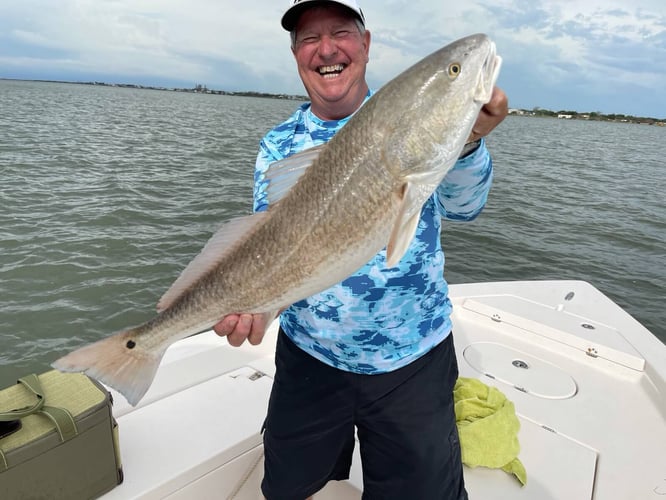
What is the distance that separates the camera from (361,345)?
2.59 meters

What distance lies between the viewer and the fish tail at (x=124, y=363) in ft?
7.82

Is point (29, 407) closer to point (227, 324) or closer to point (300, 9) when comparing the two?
point (227, 324)

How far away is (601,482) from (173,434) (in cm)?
304

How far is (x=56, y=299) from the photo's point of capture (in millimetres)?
8594

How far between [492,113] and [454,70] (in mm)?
249

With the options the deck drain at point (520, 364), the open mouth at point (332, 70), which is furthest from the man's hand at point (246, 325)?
the deck drain at point (520, 364)

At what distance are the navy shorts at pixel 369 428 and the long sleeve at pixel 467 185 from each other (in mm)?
825

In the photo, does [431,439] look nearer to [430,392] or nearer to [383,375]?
[430,392]

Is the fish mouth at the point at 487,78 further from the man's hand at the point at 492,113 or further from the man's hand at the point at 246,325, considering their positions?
the man's hand at the point at 246,325

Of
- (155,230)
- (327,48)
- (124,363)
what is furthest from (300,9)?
(155,230)

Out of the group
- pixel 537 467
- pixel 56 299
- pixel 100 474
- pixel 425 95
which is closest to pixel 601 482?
pixel 537 467

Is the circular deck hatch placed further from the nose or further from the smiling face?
the nose

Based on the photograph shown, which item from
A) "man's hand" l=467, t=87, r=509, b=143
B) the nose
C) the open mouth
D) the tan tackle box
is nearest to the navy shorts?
the tan tackle box

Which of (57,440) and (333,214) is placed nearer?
(333,214)
